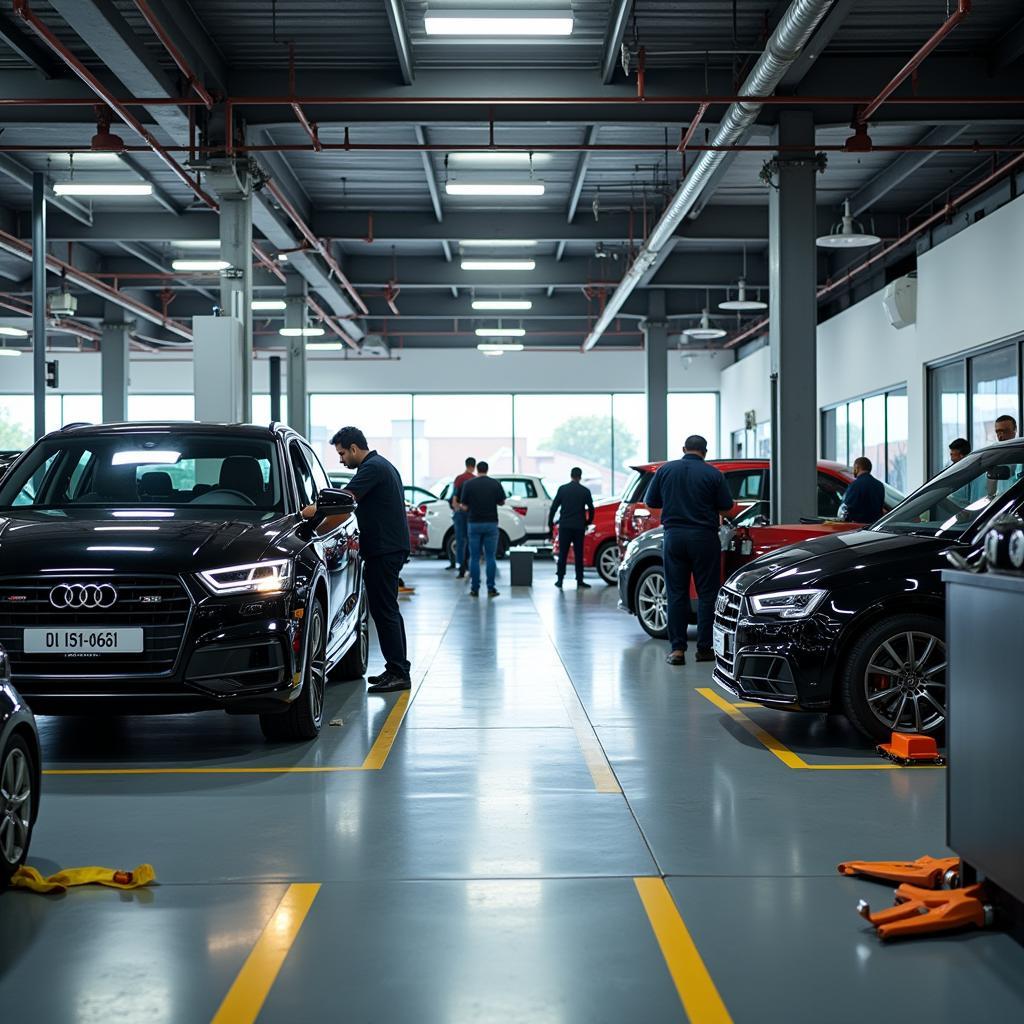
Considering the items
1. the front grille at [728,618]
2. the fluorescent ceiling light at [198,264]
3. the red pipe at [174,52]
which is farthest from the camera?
the fluorescent ceiling light at [198,264]

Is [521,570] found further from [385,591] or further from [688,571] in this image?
[385,591]

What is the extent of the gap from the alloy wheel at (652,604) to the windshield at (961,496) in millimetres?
4766

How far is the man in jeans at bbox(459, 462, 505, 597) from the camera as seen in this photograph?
18078 millimetres

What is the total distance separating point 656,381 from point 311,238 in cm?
1097

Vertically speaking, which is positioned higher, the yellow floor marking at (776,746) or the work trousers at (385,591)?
the work trousers at (385,591)

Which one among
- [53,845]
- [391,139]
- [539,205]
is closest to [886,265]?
[539,205]

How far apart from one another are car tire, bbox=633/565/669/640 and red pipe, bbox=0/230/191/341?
1293 centimetres

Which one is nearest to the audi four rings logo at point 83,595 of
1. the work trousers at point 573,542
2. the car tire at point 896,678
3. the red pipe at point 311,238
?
the car tire at point 896,678

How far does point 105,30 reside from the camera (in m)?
11.1

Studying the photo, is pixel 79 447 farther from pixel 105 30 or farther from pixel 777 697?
pixel 105 30

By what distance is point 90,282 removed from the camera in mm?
24828

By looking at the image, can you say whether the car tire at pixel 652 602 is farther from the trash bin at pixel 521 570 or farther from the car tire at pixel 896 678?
the trash bin at pixel 521 570

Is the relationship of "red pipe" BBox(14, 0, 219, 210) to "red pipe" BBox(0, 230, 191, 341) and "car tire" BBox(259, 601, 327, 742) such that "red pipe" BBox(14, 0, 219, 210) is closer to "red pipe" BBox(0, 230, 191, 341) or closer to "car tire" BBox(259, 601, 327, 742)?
"car tire" BBox(259, 601, 327, 742)

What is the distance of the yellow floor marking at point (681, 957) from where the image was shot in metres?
3.28
